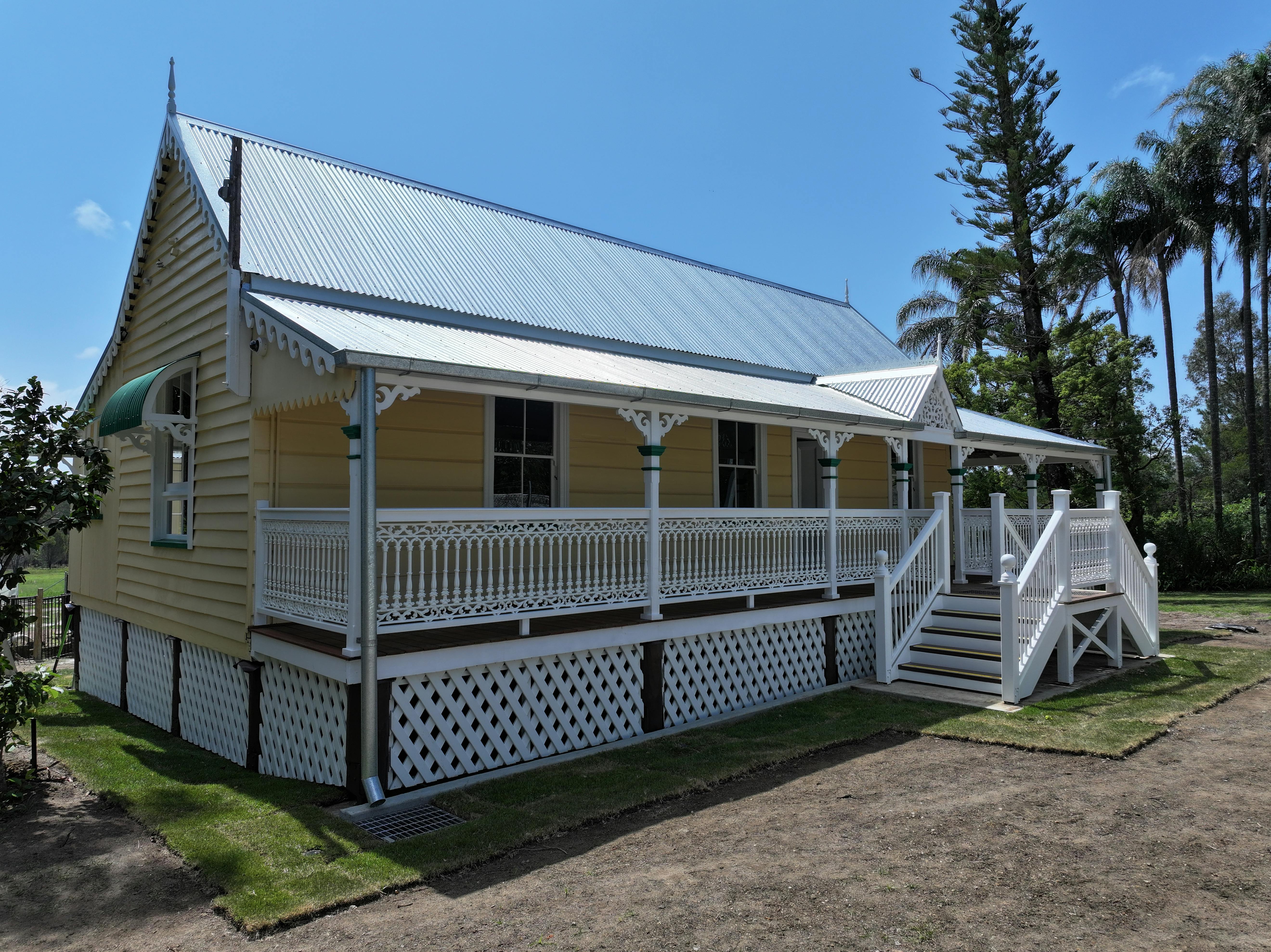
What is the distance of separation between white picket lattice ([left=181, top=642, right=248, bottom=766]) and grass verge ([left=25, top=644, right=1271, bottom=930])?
190mm

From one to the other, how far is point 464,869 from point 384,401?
12.0 ft

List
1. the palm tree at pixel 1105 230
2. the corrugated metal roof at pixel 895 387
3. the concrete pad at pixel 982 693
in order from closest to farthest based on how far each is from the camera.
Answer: the concrete pad at pixel 982 693, the corrugated metal roof at pixel 895 387, the palm tree at pixel 1105 230

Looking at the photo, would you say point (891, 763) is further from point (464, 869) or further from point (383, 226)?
point (383, 226)

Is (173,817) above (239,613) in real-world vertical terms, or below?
below

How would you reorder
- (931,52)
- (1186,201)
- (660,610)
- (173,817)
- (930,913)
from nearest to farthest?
1. (930,913)
2. (173,817)
3. (660,610)
4. (931,52)
5. (1186,201)

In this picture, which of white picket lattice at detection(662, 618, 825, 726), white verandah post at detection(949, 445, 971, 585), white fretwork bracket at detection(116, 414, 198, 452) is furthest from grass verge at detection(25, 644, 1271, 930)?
white fretwork bracket at detection(116, 414, 198, 452)

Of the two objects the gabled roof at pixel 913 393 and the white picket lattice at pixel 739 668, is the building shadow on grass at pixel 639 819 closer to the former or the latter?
the white picket lattice at pixel 739 668

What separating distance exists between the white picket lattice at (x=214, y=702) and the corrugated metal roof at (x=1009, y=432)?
1106 cm

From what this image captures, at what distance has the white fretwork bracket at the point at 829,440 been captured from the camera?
1108 centimetres

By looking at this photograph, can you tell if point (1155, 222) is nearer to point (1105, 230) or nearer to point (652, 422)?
point (1105, 230)

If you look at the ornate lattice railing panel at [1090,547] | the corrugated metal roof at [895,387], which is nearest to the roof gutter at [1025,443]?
the corrugated metal roof at [895,387]

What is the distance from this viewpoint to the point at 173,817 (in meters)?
6.72

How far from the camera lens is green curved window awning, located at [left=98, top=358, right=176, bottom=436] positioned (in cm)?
973

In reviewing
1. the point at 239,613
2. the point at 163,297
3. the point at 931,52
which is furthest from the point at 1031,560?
the point at 931,52
